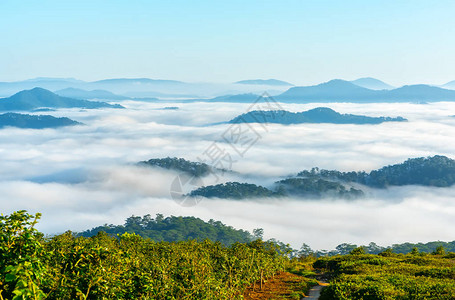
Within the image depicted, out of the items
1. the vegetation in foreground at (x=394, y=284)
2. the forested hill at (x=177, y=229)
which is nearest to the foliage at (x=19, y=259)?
the vegetation in foreground at (x=394, y=284)

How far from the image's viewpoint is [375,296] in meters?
19.7

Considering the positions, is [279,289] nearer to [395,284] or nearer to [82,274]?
[395,284]

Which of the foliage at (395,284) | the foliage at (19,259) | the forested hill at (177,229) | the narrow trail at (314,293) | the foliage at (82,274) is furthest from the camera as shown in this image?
the forested hill at (177,229)

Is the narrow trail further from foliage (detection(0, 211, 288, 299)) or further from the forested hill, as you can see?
the forested hill

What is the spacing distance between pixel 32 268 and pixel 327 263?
3855 cm

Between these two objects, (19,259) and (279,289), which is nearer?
(19,259)

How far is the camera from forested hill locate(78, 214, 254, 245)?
150000 mm

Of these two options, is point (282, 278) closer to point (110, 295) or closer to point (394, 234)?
point (110, 295)

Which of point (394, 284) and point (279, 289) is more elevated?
point (394, 284)

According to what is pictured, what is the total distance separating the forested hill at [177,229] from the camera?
15000 cm

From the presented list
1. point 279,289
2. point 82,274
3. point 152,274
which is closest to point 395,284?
point 279,289

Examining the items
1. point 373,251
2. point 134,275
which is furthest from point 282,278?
point 373,251

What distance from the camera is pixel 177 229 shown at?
15638 cm

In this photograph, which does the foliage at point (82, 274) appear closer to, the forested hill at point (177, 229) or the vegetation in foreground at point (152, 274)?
the vegetation in foreground at point (152, 274)
